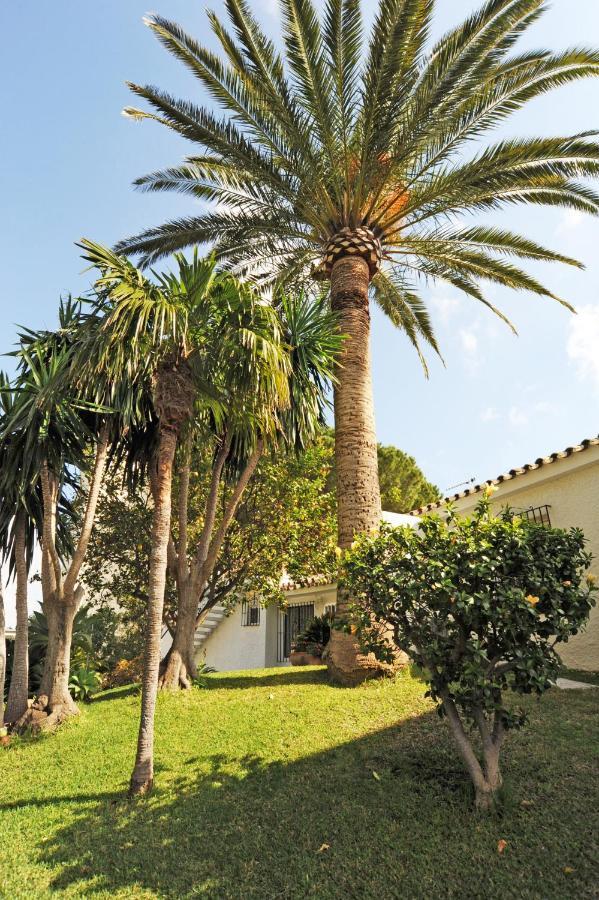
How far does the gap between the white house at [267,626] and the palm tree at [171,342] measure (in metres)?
10.4

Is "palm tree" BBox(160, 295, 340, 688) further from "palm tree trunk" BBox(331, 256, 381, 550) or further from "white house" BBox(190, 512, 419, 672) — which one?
"white house" BBox(190, 512, 419, 672)

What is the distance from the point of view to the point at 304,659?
46.6 feet

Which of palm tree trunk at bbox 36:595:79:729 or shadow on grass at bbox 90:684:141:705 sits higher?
palm tree trunk at bbox 36:595:79:729

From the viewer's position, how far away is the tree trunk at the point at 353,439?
9.16 meters

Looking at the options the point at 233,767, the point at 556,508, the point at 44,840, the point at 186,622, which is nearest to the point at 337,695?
the point at 233,767

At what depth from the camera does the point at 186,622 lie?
1057 cm

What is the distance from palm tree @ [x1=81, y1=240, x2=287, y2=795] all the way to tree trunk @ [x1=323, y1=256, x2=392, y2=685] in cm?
261

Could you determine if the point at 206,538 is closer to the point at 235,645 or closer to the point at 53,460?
the point at 53,460

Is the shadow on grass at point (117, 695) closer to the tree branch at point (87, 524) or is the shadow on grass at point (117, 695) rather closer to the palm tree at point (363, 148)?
the tree branch at point (87, 524)

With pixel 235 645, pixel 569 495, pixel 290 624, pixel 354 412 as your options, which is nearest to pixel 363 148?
pixel 354 412

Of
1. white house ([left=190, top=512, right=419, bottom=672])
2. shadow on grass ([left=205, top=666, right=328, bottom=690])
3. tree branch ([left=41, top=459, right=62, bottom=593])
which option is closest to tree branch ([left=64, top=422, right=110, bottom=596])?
tree branch ([left=41, top=459, right=62, bottom=593])

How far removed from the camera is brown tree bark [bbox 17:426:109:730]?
9039 mm

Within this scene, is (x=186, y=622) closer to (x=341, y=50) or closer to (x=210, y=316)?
(x=210, y=316)

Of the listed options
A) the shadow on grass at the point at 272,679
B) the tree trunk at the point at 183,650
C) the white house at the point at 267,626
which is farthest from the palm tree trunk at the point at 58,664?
the white house at the point at 267,626
